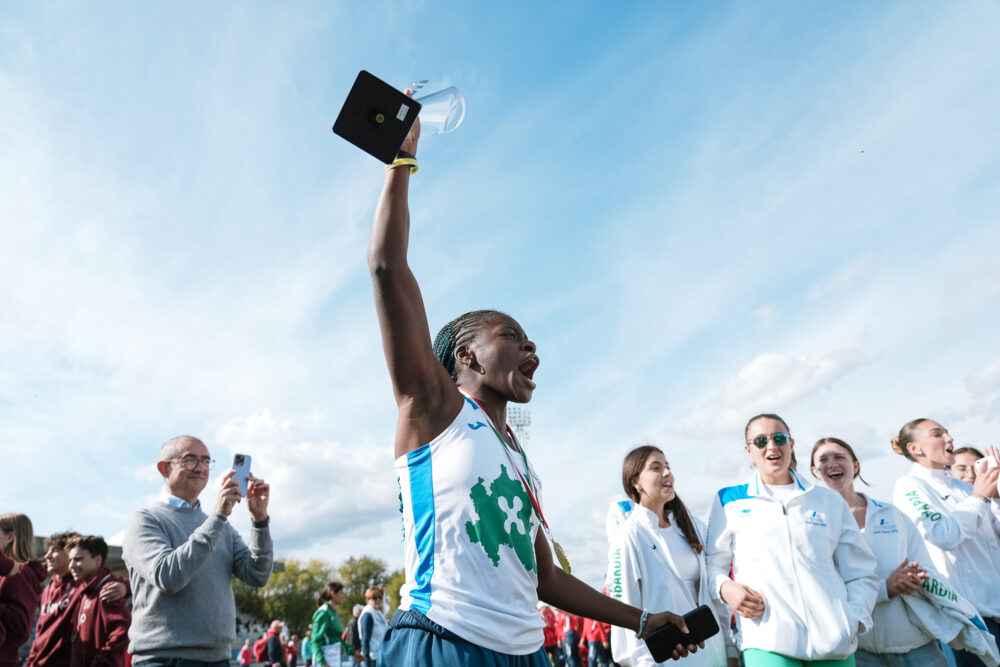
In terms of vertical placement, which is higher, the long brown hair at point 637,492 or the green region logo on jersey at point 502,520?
the long brown hair at point 637,492

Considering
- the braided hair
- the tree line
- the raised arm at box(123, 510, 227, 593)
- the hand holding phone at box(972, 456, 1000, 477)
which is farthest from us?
the tree line

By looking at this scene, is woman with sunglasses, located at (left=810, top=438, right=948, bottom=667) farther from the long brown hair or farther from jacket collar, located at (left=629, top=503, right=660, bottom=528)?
jacket collar, located at (left=629, top=503, right=660, bottom=528)

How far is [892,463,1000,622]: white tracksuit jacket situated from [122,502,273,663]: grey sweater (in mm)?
5025

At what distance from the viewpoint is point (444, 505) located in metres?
2.34

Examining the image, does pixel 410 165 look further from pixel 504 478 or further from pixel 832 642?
pixel 832 642

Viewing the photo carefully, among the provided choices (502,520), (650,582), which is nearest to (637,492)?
(650,582)

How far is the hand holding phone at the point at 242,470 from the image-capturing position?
4.46m

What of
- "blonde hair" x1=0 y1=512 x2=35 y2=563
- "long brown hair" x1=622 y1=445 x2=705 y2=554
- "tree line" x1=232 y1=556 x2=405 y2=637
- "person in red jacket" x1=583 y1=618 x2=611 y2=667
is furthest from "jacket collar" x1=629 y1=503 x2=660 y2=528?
"tree line" x1=232 y1=556 x2=405 y2=637

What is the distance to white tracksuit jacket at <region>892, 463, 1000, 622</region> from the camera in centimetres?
589

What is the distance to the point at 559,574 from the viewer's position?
296 cm

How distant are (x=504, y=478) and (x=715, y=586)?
3.04 meters

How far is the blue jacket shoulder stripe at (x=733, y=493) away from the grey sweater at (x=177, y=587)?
10.2 feet

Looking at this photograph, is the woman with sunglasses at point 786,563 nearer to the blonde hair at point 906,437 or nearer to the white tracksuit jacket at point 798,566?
the white tracksuit jacket at point 798,566

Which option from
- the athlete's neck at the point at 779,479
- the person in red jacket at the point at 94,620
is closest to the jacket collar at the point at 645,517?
the athlete's neck at the point at 779,479
